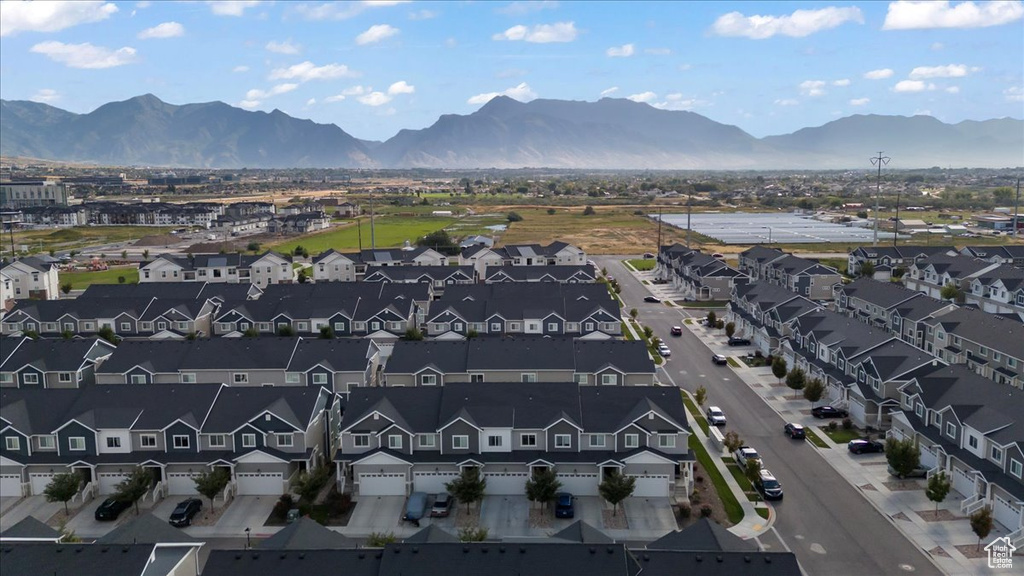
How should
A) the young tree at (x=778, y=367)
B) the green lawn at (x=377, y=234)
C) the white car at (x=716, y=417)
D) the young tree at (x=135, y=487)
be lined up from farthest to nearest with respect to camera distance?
the green lawn at (x=377, y=234)
the young tree at (x=778, y=367)
the white car at (x=716, y=417)
the young tree at (x=135, y=487)

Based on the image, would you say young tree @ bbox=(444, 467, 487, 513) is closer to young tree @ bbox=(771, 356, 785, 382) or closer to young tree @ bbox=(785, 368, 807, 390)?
young tree @ bbox=(785, 368, 807, 390)

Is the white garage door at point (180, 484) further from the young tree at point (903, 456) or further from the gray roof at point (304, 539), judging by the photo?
the young tree at point (903, 456)

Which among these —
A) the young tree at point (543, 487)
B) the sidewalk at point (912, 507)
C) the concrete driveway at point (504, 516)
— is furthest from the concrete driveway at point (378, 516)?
the sidewalk at point (912, 507)

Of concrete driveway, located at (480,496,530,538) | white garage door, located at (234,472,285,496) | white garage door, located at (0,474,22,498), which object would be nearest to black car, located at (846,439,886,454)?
concrete driveway, located at (480,496,530,538)

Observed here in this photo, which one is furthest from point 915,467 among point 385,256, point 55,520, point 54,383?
point 385,256

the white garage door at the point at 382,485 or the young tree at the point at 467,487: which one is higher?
the young tree at the point at 467,487

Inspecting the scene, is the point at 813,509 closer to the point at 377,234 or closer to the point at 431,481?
the point at 431,481

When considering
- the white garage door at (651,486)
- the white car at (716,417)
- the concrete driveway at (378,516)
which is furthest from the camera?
the white car at (716,417)

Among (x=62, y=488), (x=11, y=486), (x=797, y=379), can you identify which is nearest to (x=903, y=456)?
(x=797, y=379)
